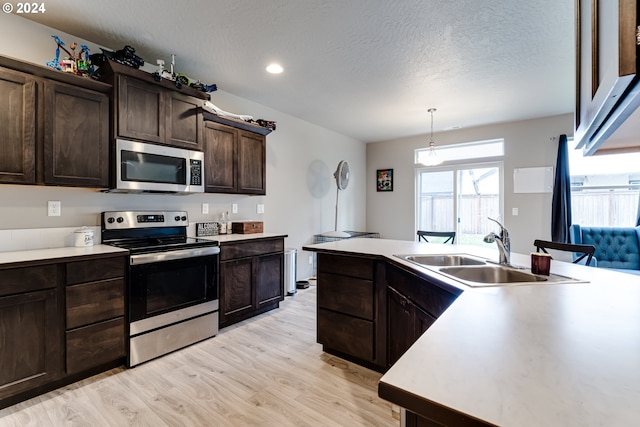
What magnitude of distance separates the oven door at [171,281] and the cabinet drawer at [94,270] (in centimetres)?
9

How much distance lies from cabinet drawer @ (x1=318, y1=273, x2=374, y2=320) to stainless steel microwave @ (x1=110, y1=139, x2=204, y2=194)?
60.7 inches

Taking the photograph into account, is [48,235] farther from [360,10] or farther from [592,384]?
[592,384]

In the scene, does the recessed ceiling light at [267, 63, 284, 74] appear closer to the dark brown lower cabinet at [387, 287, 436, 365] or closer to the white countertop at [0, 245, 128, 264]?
the white countertop at [0, 245, 128, 264]

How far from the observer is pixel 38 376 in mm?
1873

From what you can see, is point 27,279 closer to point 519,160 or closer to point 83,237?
point 83,237

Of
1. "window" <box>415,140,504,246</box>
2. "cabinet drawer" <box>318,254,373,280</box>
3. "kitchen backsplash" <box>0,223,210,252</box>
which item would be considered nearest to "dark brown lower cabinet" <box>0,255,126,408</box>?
"kitchen backsplash" <box>0,223,210,252</box>

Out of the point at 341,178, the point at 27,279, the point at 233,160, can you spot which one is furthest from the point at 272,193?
the point at 27,279

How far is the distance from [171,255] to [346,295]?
1.45m

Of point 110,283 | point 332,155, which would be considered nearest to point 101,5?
point 110,283

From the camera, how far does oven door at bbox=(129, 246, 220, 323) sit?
228 centimetres

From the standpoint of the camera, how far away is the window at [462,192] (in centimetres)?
510

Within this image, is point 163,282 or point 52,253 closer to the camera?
point 52,253

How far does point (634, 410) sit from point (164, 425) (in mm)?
2019

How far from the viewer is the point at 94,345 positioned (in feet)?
6.88
